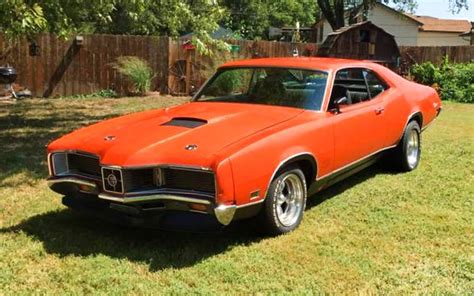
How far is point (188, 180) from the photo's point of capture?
4.15 meters

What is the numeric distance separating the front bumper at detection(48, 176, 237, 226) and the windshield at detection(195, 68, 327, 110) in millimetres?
1709

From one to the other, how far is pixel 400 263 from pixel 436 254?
381mm

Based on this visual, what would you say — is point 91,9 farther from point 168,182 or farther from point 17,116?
point 168,182

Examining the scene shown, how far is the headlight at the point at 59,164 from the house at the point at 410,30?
44194 millimetres

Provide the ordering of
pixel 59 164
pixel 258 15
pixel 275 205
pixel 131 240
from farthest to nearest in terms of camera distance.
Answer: pixel 258 15
pixel 59 164
pixel 131 240
pixel 275 205

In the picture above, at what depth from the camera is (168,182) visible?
4.21m

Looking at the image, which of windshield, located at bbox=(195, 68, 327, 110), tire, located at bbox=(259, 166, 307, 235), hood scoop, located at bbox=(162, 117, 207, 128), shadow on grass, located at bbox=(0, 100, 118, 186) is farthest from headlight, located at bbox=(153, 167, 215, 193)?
shadow on grass, located at bbox=(0, 100, 118, 186)

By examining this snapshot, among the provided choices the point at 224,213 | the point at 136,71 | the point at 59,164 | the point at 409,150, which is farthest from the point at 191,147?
the point at 136,71

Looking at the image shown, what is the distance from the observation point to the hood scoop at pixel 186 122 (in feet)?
15.9

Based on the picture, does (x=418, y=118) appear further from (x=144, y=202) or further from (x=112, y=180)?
(x=112, y=180)

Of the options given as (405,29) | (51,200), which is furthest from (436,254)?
(405,29)

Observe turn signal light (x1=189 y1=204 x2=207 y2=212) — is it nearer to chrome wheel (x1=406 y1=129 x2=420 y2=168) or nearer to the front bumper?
the front bumper

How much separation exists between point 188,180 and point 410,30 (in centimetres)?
4743

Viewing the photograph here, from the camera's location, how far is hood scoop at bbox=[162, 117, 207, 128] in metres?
4.85
